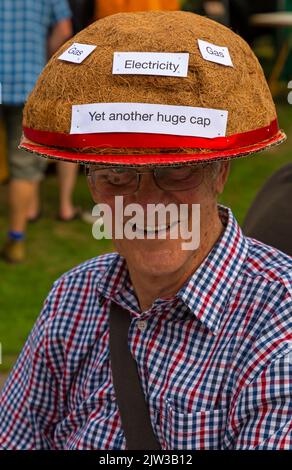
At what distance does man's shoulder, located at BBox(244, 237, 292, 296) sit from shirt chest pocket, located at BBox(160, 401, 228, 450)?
0.28m

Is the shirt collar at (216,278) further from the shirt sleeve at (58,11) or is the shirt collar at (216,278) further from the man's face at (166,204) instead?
the shirt sleeve at (58,11)

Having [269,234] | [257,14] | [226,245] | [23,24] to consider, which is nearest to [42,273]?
[23,24]

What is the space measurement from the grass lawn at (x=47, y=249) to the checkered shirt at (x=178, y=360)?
2195 millimetres

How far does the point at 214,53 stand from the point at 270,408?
0.69 metres

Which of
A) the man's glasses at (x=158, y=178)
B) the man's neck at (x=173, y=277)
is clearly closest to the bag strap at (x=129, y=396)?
the man's neck at (x=173, y=277)

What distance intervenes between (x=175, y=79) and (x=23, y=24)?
3.75 m

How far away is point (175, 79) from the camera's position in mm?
1591

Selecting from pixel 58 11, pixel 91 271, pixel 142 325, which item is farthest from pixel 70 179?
pixel 142 325

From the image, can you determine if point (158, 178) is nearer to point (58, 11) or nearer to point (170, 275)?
point (170, 275)

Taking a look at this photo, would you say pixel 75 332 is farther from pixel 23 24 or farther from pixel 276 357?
pixel 23 24

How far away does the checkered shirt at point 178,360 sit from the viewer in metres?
1.67

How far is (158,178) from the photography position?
67.5 inches

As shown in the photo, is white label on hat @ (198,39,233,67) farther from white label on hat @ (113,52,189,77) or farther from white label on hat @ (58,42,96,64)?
white label on hat @ (58,42,96,64)
